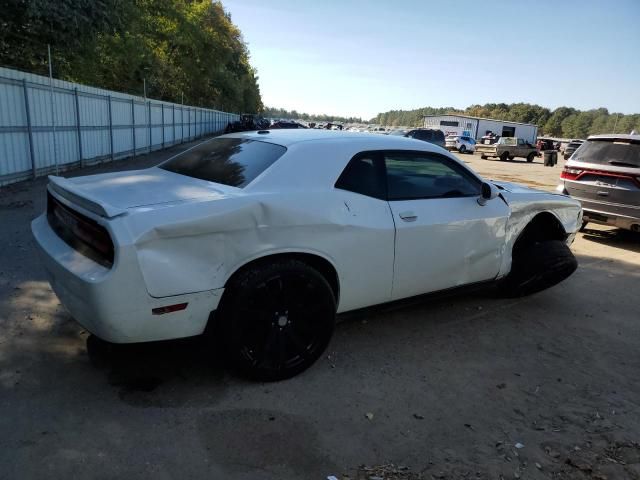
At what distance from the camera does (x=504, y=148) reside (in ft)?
111

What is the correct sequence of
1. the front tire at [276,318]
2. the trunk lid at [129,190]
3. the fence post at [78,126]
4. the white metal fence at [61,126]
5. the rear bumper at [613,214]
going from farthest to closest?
the fence post at [78,126] < the white metal fence at [61,126] < the rear bumper at [613,214] < the front tire at [276,318] < the trunk lid at [129,190]

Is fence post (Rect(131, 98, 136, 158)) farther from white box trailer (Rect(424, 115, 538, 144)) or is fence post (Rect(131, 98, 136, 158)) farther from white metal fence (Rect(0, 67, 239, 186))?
white box trailer (Rect(424, 115, 538, 144))

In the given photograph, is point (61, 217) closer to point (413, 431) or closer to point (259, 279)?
point (259, 279)

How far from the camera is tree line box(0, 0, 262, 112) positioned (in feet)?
→ 48.9

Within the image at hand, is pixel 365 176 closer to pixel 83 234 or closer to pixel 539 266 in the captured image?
pixel 83 234

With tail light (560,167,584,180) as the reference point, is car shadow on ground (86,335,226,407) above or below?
below

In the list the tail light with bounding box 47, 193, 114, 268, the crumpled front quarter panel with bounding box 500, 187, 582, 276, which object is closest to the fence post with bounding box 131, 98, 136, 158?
the tail light with bounding box 47, 193, 114, 268

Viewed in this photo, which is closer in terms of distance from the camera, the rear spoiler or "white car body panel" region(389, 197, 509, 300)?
the rear spoiler

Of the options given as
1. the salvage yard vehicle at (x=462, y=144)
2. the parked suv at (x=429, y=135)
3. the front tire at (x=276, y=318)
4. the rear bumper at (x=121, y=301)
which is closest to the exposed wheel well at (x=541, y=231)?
the front tire at (x=276, y=318)

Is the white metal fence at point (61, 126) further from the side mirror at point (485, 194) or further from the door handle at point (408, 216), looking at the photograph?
the side mirror at point (485, 194)

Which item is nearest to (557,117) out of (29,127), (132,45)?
(132,45)

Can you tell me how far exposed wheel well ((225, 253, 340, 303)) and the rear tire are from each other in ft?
6.83

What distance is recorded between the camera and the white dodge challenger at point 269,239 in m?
2.66

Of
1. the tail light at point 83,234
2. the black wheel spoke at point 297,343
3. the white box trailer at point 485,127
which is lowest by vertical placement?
the black wheel spoke at point 297,343
